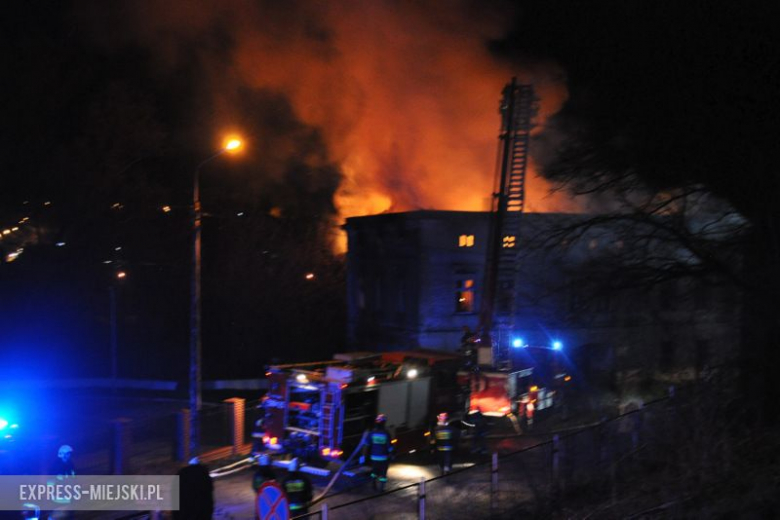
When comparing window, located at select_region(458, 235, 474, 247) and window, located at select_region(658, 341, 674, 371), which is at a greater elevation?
window, located at select_region(458, 235, 474, 247)

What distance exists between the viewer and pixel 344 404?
11750 mm

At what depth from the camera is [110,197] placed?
24.5m

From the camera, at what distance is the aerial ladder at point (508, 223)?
59.2ft

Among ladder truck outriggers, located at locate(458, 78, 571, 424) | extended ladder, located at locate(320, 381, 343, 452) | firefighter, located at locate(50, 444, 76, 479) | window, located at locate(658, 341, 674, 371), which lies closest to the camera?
firefighter, located at locate(50, 444, 76, 479)

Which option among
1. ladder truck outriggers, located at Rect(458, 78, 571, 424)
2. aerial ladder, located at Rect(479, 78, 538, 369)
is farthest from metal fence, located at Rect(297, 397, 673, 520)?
aerial ladder, located at Rect(479, 78, 538, 369)

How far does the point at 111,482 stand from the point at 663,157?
978 cm

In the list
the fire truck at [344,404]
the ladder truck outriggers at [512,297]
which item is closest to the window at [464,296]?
the ladder truck outriggers at [512,297]

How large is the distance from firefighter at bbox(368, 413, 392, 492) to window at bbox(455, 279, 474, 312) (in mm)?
13061

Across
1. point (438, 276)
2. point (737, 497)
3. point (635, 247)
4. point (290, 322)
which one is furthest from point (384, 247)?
point (737, 497)

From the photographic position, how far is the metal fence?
909 centimetres

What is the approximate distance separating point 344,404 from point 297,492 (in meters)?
3.59

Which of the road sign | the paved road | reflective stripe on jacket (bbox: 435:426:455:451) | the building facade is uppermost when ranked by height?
the building facade

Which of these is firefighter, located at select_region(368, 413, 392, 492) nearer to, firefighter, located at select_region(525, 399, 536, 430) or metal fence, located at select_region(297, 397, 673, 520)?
metal fence, located at select_region(297, 397, 673, 520)

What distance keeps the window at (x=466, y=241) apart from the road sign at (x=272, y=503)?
702 inches
